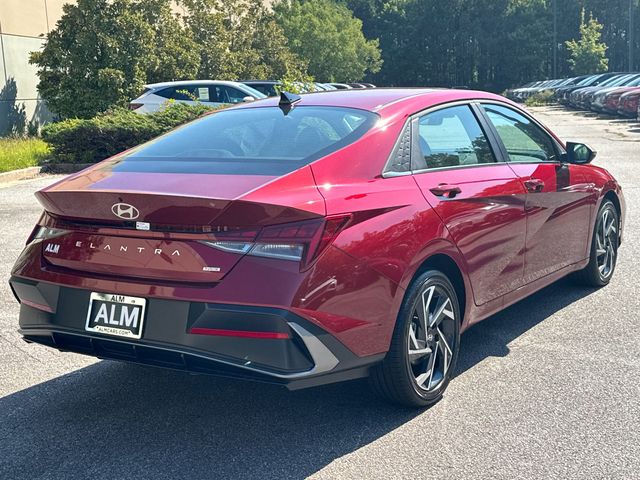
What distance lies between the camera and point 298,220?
10.8 ft

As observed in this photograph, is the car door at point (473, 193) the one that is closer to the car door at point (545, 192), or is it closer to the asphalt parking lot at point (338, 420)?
the car door at point (545, 192)

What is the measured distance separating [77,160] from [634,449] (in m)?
14.0

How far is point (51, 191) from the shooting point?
147 inches

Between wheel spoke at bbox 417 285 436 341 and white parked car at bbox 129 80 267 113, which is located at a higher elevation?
white parked car at bbox 129 80 267 113

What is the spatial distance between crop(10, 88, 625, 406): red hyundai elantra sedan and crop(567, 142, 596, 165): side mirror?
1024 millimetres

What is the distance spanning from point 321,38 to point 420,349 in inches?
1860

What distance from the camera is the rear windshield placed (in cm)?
370

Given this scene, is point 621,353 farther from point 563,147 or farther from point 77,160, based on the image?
point 77,160

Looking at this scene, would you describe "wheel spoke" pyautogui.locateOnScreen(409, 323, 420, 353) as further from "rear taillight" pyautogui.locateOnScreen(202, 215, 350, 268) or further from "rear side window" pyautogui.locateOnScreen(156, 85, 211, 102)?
"rear side window" pyautogui.locateOnScreen(156, 85, 211, 102)

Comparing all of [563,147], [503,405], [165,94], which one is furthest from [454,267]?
[165,94]

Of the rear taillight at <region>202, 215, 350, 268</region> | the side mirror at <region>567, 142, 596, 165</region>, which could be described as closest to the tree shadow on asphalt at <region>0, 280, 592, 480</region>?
the rear taillight at <region>202, 215, 350, 268</region>

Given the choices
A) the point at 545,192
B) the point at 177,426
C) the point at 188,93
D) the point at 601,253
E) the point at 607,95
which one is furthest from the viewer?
the point at 607,95

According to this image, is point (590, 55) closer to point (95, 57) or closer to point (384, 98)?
point (95, 57)

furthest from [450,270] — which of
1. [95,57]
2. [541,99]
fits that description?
[541,99]
